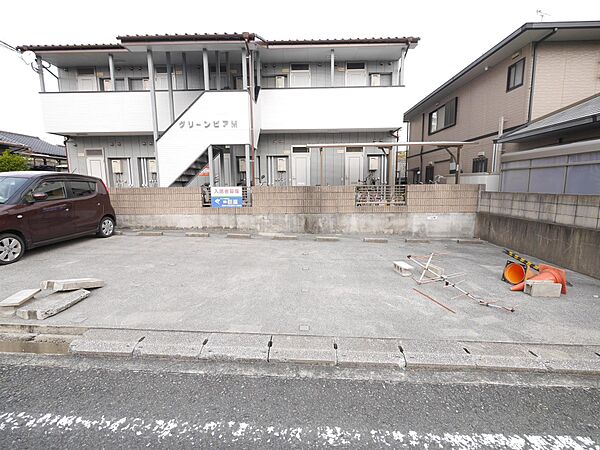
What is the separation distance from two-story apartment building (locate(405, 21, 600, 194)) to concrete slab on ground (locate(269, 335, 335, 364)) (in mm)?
6919

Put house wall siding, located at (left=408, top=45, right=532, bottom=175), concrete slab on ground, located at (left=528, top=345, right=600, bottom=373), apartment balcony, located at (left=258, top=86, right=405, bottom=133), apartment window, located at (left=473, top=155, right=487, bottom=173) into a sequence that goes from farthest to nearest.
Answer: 1. apartment window, located at (left=473, top=155, right=487, bottom=173)
2. apartment balcony, located at (left=258, top=86, right=405, bottom=133)
3. house wall siding, located at (left=408, top=45, right=532, bottom=175)
4. concrete slab on ground, located at (left=528, top=345, right=600, bottom=373)

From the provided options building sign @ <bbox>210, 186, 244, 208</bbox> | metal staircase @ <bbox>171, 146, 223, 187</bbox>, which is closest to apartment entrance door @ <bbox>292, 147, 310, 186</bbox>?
metal staircase @ <bbox>171, 146, 223, 187</bbox>

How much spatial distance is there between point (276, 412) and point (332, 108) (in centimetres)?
1057

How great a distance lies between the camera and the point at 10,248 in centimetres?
543

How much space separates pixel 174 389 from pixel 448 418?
2.17 meters

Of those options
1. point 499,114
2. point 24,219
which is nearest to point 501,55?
point 499,114

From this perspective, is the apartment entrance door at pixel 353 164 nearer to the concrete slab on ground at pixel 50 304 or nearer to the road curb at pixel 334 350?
the road curb at pixel 334 350

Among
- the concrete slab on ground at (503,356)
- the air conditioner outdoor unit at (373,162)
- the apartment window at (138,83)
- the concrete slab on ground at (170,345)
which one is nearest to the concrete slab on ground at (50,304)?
the concrete slab on ground at (170,345)

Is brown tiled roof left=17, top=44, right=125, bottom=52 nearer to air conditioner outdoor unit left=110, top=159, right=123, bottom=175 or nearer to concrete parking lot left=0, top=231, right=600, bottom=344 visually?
air conditioner outdoor unit left=110, top=159, right=123, bottom=175

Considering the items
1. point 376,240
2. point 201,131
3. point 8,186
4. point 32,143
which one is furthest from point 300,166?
point 32,143

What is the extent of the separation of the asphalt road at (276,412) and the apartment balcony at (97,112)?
34.7 ft

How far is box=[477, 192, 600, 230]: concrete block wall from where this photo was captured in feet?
17.6

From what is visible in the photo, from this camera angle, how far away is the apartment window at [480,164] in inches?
455

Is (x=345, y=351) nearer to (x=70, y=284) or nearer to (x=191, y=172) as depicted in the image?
(x=70, y=284)
